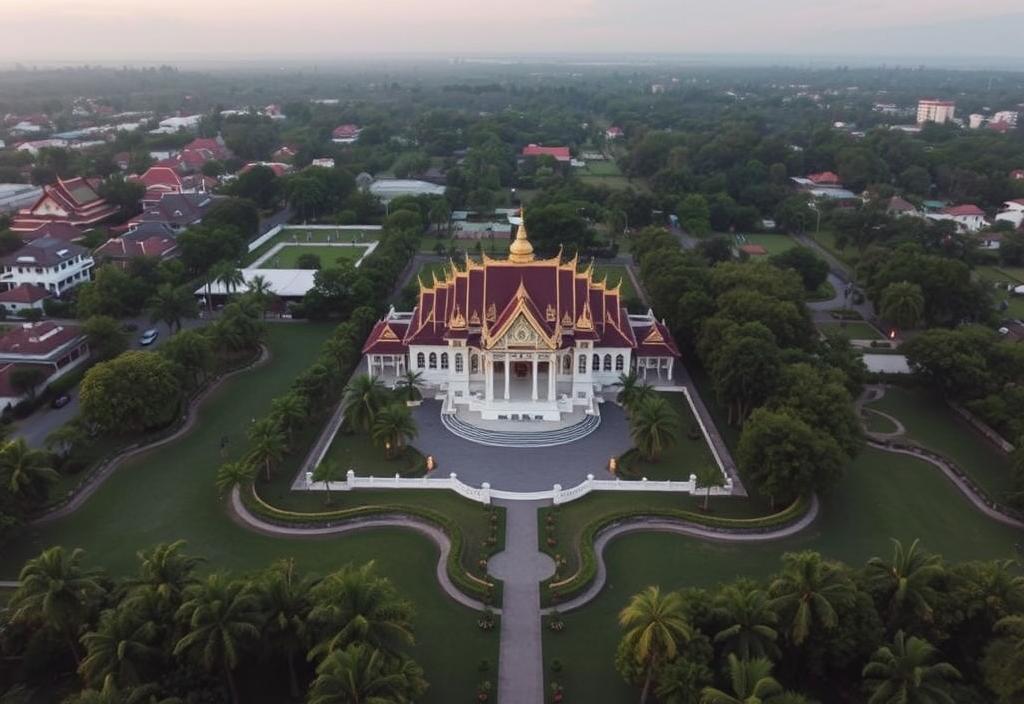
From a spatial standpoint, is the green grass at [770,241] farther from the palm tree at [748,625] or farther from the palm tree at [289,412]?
the palm tree at [748,625]

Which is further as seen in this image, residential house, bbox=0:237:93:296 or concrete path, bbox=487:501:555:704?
residential house, bbox=0:237:93:296

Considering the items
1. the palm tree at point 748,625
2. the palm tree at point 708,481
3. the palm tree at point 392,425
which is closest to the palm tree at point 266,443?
the palm tree at point 392,425

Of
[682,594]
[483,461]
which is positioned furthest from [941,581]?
[483,461]

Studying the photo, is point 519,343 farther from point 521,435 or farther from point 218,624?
point 218,624

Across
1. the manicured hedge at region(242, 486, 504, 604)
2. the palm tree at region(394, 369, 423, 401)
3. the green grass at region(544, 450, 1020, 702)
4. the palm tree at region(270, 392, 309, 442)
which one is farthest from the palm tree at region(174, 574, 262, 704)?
the palm tree at region(394, 369, 423, 401)

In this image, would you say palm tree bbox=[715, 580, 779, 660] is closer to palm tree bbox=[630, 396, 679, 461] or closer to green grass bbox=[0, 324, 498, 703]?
green grass bbox=[0, 324, 498, 703]

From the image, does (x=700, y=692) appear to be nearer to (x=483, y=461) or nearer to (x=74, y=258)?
(x=483, y=461)
